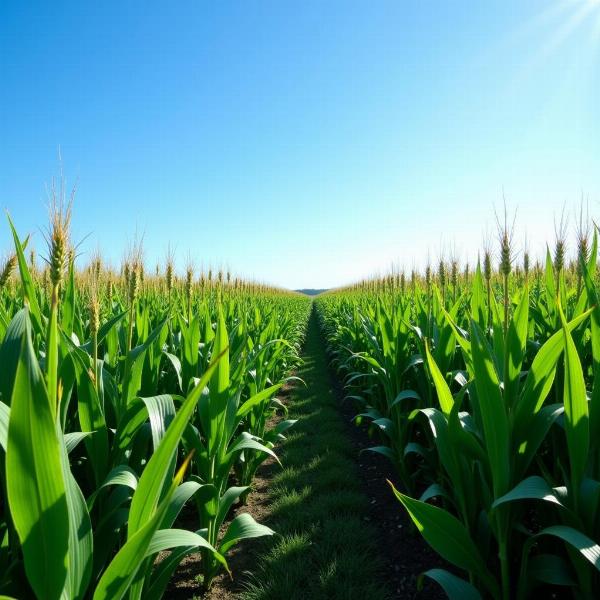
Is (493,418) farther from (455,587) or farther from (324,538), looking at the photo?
(324,538)

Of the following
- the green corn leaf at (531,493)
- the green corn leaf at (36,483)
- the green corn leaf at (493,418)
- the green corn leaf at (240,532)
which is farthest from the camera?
the green corn leaf at (240,532)

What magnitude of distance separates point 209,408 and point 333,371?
6.82 m

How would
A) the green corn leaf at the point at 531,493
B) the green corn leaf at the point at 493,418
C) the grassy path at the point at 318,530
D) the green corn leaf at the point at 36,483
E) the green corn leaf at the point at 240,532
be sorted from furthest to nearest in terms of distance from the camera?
1. the grassy path at the point at 318,530
2. the green corn leaf at the point at 240,532
3. the green corn leaf at the point at 493,418
4. the green corn leaf at the point at 531,493
5. the green corn leaf at the point at 36,483

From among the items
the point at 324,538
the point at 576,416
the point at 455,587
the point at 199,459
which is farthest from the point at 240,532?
the point at 576,416

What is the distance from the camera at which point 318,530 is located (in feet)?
9.01

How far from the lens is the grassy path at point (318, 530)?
2.19 m

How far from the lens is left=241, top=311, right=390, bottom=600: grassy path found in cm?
219

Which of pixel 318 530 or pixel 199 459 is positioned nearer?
pixel 199 459

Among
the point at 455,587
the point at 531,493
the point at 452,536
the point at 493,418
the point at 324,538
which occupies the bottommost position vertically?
the point at 324,538

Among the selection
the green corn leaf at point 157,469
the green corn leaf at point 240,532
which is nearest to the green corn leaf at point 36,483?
the green corn leaf at point 157,469

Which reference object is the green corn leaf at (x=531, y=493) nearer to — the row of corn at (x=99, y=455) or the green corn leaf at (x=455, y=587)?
the green corn leaf at (x=455, y=587)

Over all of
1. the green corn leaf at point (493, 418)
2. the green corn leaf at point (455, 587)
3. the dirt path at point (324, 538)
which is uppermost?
the green corn leaf at point (493, 418)

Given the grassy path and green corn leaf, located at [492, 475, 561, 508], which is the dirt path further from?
green corn leaf, located at [492, 475, 561, 508]

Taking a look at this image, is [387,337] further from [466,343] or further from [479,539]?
[479,539]
